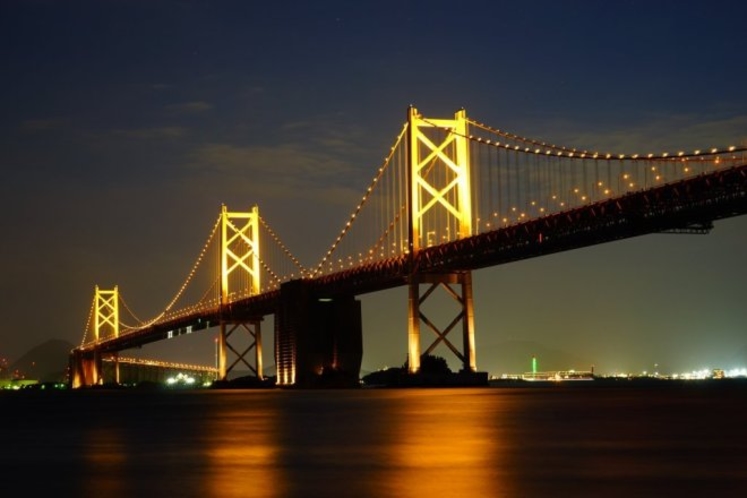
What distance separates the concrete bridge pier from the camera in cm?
7269

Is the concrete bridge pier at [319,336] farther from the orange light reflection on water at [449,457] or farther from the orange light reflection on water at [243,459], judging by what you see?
the orange light reflection on water at [449,457]

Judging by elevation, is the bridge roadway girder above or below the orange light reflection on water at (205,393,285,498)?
above

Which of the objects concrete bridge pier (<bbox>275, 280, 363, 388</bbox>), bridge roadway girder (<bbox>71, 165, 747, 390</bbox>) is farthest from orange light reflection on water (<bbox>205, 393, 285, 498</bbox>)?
concrete bridge pier (<bbox>275, 280, 363, 388</bbox>)

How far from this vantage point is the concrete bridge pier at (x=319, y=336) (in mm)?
72688

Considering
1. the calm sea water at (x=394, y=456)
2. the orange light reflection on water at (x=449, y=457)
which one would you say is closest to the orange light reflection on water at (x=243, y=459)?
the calm sea water at (x=394, y=456)

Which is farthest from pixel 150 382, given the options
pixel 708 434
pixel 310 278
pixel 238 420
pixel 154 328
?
pixel 708 434

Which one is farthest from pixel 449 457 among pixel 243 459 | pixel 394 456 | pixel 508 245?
pixel 508 245

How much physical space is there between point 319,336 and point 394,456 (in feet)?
182

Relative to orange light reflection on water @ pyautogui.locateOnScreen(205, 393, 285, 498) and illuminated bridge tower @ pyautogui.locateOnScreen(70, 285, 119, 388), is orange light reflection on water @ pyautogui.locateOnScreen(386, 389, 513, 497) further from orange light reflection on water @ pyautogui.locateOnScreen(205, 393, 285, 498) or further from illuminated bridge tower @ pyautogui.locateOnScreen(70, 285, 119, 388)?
illuminated bridge tower @ pyautogui.locateOnScreen(70, 285, 119, 388)

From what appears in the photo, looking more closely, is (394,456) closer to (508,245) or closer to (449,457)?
(449,457)

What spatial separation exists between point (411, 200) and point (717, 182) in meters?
21.3

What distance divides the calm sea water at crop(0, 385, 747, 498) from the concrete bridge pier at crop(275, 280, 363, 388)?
42873 millimetres

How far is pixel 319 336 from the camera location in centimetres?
7294

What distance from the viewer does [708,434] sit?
21062 millimetres
